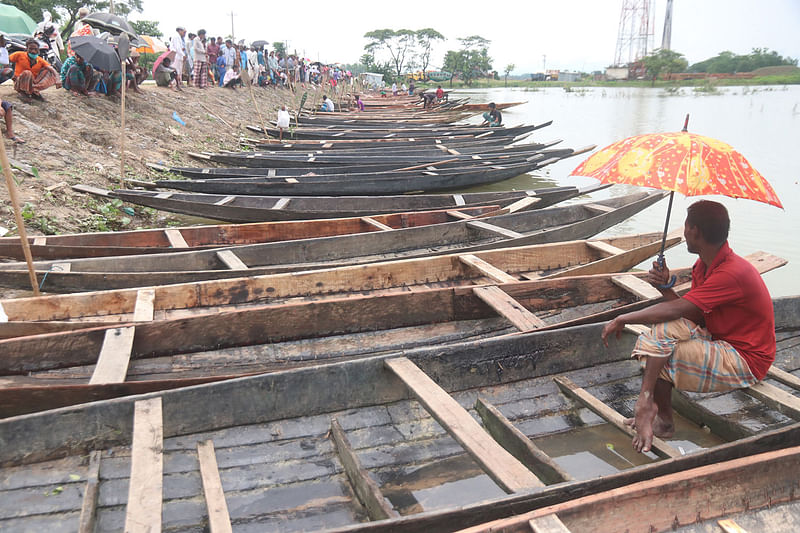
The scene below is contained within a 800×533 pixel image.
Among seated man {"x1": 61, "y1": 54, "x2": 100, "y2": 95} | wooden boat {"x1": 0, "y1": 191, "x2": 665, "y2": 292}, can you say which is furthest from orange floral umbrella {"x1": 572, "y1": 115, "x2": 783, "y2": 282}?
seated man {"x1": 61, "y1": 54, "x2": 100, "y2": 95}

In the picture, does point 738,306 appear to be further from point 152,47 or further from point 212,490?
point 152,47

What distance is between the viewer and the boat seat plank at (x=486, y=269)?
4109 mm

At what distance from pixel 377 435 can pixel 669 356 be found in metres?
1.43

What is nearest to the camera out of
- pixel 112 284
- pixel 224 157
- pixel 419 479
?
pixel 419 479

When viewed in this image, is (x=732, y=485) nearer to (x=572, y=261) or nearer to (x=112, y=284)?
(x=572, y=261)

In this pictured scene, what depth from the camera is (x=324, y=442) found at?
2.57m

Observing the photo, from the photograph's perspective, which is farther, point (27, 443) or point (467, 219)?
point (467, 219)

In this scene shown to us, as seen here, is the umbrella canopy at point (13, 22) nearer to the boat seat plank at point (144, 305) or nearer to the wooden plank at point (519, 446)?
the boat seat plank at point (144, 305)

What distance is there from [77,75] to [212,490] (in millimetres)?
10652

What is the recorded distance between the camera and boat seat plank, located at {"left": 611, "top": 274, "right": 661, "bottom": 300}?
3772 millimetres

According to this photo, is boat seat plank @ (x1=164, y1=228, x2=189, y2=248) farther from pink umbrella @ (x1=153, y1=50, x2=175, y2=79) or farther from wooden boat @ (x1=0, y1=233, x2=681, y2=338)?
pink umbrella @ (x1=153, y1=50, x2=175, y2=79)

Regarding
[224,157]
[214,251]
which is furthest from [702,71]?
[214,251]

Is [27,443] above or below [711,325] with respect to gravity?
below

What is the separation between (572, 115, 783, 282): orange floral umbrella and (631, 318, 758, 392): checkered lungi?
66cm
